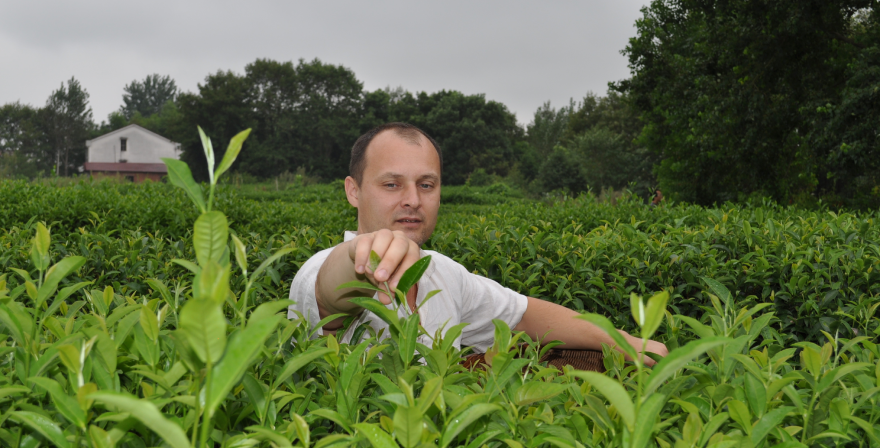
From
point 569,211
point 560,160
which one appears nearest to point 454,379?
point 569,211

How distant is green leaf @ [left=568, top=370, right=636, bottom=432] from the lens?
2.02ft

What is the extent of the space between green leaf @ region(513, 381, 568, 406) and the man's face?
4.67 ft

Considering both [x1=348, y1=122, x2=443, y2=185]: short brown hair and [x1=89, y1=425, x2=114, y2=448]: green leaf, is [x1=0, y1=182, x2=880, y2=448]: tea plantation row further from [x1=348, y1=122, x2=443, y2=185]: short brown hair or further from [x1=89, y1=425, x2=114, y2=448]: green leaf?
[x1=348, y1=122, x2=443, y2=185]: short brown hair

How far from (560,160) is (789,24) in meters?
29.8

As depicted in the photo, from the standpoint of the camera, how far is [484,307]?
234cm

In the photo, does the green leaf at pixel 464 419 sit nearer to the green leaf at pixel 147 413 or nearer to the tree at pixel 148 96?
the green leaf at pixel 147 413

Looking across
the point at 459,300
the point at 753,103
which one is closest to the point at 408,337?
the point at 459,300

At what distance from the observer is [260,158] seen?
4847 centimetres

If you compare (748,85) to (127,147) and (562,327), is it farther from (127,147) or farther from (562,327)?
(127,147)

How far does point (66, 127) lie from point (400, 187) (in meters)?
75.4

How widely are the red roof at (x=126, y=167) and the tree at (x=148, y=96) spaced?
47.6m

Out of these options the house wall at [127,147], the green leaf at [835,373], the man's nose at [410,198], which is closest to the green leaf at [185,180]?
the green leaf at [835,373]

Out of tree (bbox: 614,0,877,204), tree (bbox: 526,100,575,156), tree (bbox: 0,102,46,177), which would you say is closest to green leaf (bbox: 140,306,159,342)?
tree (bbox: 614,0,877,204)

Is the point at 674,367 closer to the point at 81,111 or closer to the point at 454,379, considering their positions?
the point at 454,379
